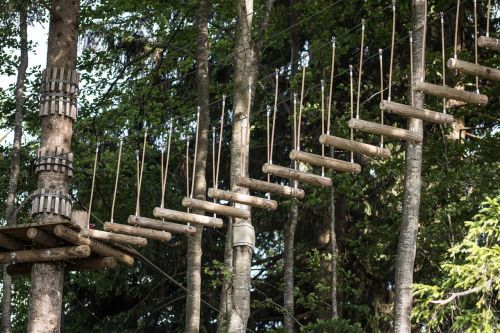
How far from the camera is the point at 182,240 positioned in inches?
722

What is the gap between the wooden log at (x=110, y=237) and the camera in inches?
432

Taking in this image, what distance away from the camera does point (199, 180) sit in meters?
14.6

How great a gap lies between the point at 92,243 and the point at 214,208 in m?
1.20

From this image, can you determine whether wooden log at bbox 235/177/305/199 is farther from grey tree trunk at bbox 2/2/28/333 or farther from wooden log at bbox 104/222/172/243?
grey tree trunk at bbox 2/2/28/333

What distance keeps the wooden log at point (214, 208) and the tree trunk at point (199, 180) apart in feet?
8.70

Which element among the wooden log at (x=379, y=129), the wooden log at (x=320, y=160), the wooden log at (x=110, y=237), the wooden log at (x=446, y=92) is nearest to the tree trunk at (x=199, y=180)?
the wooden log at (x=110, y=237)

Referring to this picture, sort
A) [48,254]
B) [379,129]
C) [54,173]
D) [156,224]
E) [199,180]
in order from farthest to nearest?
[199,180], [54,173], [156,224], [48,254], [379,129]

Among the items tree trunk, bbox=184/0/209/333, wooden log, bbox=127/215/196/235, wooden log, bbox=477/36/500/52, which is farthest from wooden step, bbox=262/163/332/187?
tree trunk, bbox=184/0/209/333

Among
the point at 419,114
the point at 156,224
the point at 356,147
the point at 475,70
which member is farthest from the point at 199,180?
the point at 475,70

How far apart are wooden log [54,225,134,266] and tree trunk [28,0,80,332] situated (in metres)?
0.39

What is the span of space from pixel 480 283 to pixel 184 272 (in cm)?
634

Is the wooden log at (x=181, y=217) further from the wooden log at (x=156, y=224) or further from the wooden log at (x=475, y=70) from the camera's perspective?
the wooden log at (x=475, y=70)

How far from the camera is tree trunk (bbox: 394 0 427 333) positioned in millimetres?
12133

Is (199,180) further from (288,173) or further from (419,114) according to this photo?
(419,114)
